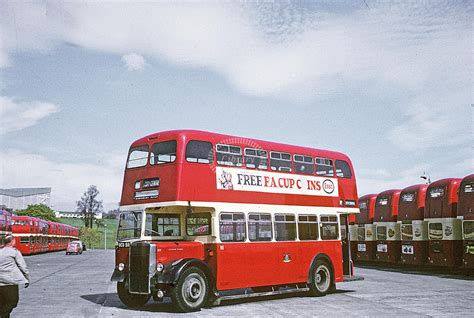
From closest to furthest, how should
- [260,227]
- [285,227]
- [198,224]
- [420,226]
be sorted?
[198,224] → [260,227] → [285,227] → [420,226]

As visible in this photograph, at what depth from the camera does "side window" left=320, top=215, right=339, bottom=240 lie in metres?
16.8

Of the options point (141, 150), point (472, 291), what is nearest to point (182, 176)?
point (141, 150)

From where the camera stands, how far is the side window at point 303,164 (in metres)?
16.2

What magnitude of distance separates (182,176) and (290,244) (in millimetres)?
4398

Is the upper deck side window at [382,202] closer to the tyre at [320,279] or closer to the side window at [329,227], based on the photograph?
the side window at [329,227]

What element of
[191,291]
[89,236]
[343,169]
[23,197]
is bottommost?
[191,291]

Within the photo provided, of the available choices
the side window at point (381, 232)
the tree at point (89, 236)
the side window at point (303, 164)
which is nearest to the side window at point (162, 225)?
the side window at point (303, 164)

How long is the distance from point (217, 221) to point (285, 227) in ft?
8.99

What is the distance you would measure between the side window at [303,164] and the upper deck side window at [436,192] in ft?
35.0

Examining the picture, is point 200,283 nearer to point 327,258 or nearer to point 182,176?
point 182,176

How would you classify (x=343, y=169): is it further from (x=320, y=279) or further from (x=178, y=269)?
(x=178, y=269)

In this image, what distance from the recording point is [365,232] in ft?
103

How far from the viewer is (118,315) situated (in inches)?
469

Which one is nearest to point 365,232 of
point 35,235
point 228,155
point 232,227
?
point 232,227
